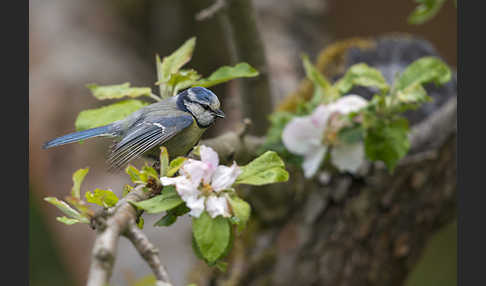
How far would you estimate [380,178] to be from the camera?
1176 millimetres

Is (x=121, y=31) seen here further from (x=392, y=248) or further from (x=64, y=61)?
(x=392, y=248)

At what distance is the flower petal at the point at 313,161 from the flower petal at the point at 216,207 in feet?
1.45

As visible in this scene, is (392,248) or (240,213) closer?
(240,213)

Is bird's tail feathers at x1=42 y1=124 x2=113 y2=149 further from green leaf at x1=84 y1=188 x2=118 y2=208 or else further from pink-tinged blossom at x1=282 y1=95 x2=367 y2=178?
pink-tinged blossom at x1=282 y1=95 x2=367 y2=178

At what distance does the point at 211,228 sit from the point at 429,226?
2.99ft

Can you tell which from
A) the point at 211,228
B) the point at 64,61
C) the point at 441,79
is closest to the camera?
the point at 211,228

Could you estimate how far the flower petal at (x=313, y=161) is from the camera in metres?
0.99

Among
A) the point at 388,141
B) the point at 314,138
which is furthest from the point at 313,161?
the point at 388,141

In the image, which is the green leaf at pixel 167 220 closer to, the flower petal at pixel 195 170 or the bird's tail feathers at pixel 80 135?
the flower petal at pixel 195 170

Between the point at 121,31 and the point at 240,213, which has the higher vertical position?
the point at 121,31

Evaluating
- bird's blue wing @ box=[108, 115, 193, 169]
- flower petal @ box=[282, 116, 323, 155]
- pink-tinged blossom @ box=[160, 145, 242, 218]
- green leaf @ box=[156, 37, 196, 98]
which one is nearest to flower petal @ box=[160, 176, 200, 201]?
pink-tinged blossom @ box=[160, 145, 242, 218]

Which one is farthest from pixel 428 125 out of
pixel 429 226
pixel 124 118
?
pixel 124 118

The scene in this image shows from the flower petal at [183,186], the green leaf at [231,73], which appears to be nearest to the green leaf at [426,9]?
the green leaf at [231,73]

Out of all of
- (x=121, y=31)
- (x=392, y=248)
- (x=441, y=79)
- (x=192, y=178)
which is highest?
(x=121, y=31)
